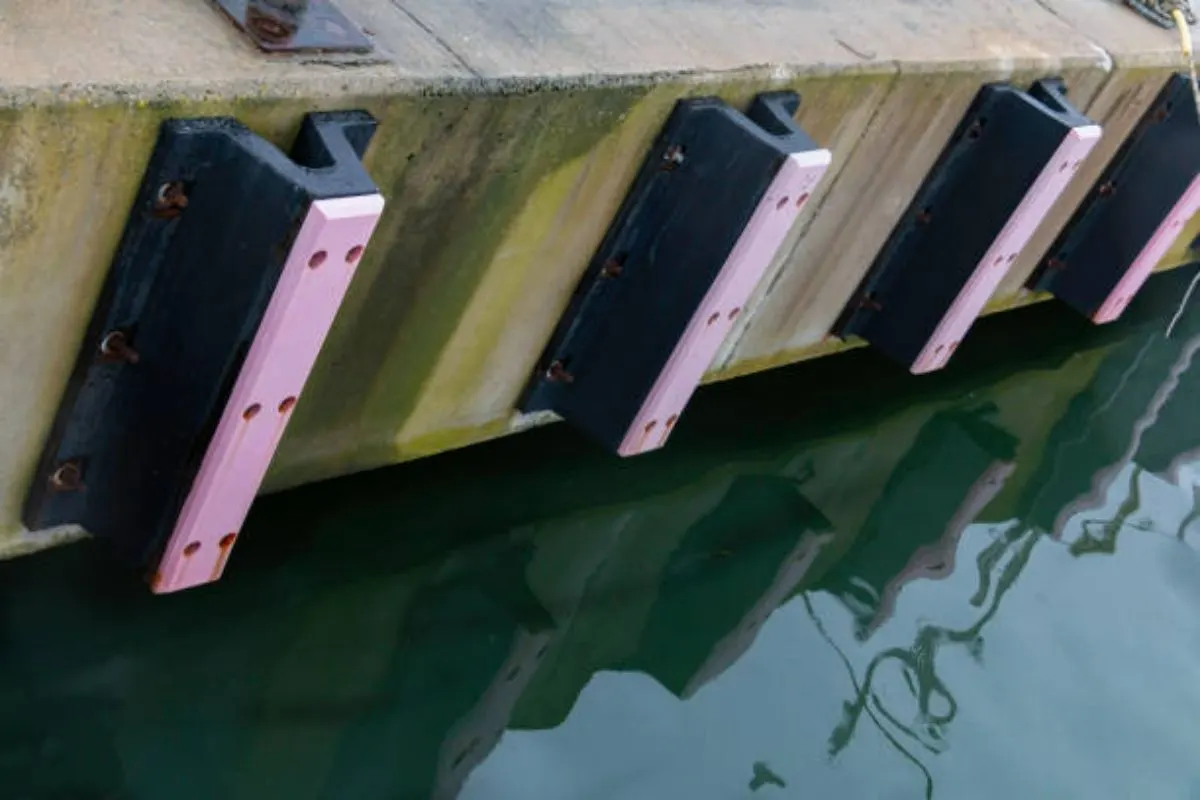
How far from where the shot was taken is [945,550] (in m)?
5.00

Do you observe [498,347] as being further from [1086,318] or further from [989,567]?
[1086,318]

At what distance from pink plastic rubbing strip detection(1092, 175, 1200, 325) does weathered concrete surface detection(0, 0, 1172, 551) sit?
1073mm

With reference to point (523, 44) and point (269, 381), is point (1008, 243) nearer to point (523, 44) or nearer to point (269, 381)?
point (523, 44)

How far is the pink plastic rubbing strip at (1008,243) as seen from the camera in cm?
480

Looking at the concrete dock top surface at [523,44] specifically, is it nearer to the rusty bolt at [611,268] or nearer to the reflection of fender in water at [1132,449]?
the rusty bolt at [611,268]

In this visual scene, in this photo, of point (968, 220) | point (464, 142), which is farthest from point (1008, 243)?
point (464, 142)

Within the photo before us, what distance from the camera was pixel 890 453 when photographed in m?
5.47

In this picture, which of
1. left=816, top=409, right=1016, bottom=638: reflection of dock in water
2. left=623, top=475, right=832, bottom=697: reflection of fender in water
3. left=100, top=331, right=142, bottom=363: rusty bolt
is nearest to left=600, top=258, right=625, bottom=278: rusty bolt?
left=623, top=475, right=832, bottom=697: reflection of fender in water

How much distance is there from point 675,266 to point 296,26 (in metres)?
1.36

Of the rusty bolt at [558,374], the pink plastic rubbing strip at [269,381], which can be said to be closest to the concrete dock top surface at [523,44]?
the pink plastic rubbing strip at [269,381]

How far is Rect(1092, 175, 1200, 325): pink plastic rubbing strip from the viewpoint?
599cm

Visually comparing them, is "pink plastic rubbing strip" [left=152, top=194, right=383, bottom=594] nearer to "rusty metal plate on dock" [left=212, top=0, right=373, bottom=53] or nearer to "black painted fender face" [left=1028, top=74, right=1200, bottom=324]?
"rusty metal plate on dock" [left=212, top=0, right=373, bottom=53]

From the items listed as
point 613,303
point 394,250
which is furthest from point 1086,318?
point 394,250

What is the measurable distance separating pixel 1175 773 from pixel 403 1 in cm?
306
